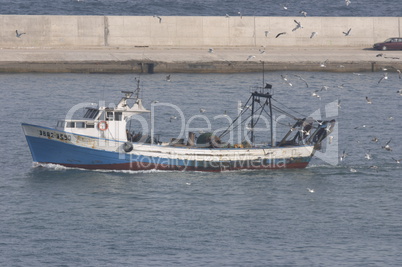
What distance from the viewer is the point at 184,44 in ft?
298

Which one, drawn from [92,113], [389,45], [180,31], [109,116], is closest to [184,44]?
[180,31]

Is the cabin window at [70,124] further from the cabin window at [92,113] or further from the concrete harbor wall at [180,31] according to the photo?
the concrete harbor wall at [180,31]

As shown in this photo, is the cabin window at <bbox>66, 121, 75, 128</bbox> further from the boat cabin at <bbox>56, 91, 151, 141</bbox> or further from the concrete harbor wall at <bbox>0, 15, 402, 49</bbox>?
the concrete harbor wall at <bbox>0, 15, 402, 49</bbox>

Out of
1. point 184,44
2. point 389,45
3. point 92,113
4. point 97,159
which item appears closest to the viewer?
point 97,159

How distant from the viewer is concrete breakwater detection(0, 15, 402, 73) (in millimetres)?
83312

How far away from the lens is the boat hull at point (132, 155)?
1927 inches

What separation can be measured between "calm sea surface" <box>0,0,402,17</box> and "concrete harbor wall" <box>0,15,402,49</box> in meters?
30.7

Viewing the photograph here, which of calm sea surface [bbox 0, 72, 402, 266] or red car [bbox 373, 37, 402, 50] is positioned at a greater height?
red car [bbox 373, 37, 402, 50]

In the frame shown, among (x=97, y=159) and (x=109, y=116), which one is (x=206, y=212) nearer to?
(x=97, y=159)

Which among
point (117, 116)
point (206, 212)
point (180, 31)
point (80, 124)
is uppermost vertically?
point (180, 31)

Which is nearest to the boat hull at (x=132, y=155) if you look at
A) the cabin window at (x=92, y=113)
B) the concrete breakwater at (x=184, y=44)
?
the cabin window at (x=92, y=113)

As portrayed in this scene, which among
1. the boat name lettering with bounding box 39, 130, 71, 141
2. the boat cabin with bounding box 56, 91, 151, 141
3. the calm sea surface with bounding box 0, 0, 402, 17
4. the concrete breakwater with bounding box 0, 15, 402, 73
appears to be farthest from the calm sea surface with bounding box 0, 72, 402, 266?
the calm sea surface with bounding box 0, 0, 402, 17

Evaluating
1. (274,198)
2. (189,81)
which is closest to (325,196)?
(274,198)

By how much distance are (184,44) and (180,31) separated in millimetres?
1463
